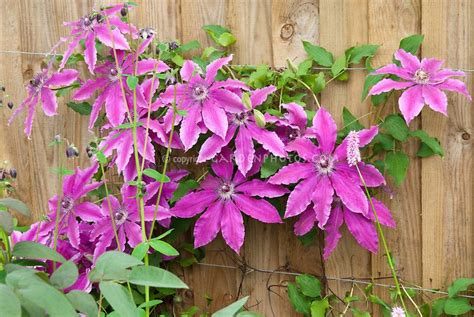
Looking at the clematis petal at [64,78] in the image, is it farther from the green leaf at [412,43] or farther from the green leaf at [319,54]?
the green leaf at [412,43]

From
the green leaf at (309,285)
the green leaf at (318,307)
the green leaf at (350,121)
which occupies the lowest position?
the green leaf at (318,307)

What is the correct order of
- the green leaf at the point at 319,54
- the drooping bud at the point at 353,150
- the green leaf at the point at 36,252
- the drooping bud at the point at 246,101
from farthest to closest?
1. the green leaf at the point at 319,54
2. the drooping bud at the point at 246,101
3. the drooping bud at the point at 353,150
4. the green leaf at the point at 36,252

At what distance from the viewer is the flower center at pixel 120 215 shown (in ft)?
5.00

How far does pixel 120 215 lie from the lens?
153 centimetres

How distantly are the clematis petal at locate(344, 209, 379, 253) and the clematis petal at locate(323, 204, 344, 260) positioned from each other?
19mm

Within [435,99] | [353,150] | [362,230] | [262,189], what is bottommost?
[362,230]

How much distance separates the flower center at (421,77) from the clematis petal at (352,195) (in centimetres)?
28

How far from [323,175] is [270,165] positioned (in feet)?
0.44

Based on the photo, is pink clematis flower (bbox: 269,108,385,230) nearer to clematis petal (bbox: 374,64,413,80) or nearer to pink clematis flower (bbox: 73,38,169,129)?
clematis petal (bbox: 374,64,413,80)

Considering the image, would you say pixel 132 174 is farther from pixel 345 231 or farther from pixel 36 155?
pixel 345 231

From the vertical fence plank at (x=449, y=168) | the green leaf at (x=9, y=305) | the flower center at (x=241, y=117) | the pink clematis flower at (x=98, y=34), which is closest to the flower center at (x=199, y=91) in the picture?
the flower center at (x=241, y=117)

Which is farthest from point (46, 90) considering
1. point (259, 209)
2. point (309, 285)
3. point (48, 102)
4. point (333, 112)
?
point (309, 285)

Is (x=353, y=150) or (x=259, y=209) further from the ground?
(x=353, y=150)

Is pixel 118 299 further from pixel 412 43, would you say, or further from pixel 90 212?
pixel 412 43
